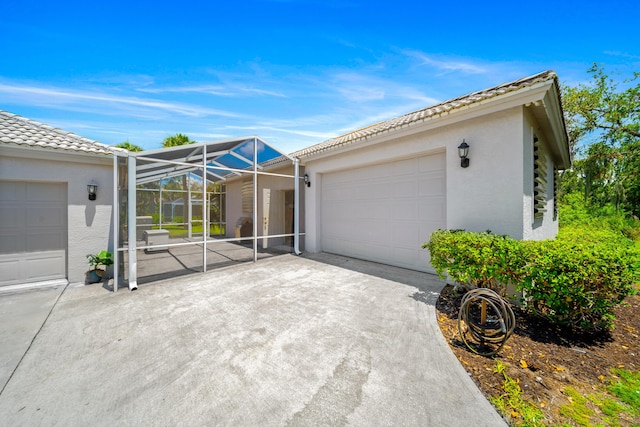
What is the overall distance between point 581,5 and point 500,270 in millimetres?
9215

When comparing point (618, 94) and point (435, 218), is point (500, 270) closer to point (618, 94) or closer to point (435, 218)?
point (435, 218)

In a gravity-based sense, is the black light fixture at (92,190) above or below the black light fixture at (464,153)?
below

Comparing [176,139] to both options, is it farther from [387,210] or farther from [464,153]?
[464,153]

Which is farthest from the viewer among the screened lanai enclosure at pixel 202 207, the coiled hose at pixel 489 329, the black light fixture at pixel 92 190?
the screened lanai enclosure at pixel 202 207

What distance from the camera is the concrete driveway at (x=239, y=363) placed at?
2.15m

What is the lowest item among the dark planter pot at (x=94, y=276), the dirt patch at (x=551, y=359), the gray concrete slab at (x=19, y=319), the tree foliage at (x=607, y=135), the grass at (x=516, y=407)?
the gray concrete slab at (x=19, y=319)

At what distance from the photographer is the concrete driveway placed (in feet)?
7.06

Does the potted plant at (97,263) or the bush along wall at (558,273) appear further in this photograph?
the potted plant at (97,263)

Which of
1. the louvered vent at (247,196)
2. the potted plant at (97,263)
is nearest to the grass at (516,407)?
the potted plant at (97,263)

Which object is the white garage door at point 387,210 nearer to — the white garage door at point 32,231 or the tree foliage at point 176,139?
the white garage door at point 32,231

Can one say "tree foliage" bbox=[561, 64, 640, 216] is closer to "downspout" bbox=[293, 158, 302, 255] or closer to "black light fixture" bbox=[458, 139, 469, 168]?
"black light fixture" bbox=[458, 139, 469, 168]

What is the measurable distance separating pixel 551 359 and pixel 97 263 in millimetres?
8645

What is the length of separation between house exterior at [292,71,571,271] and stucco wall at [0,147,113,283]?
5.83m

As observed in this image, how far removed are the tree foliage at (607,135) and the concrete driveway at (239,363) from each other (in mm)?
19354
